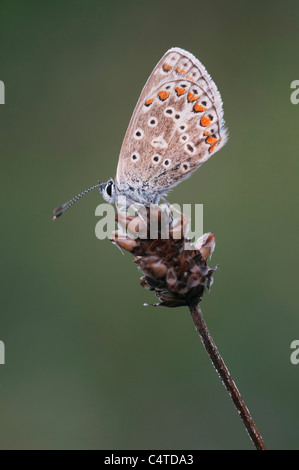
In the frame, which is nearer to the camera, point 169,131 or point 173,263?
point 173,263

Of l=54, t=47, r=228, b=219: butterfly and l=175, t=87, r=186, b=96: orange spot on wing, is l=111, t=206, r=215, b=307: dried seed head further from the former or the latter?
l=175, t=87, r=186, b=96: orange spot on wing

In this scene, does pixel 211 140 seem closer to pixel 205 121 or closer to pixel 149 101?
pixel 205 121

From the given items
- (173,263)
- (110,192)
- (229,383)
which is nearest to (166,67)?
(110,192)

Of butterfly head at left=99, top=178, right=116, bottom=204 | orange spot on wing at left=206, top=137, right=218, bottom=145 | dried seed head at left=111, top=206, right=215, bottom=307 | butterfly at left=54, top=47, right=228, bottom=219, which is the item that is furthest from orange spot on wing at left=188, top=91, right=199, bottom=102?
dried seed head at left=111, top=206, right=215, bottom=307

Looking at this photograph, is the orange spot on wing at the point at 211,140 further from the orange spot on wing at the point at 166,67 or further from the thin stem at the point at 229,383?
the thin stem at the point at 229,383

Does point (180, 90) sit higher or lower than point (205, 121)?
higher

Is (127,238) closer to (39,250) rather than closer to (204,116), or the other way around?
(204,116)
